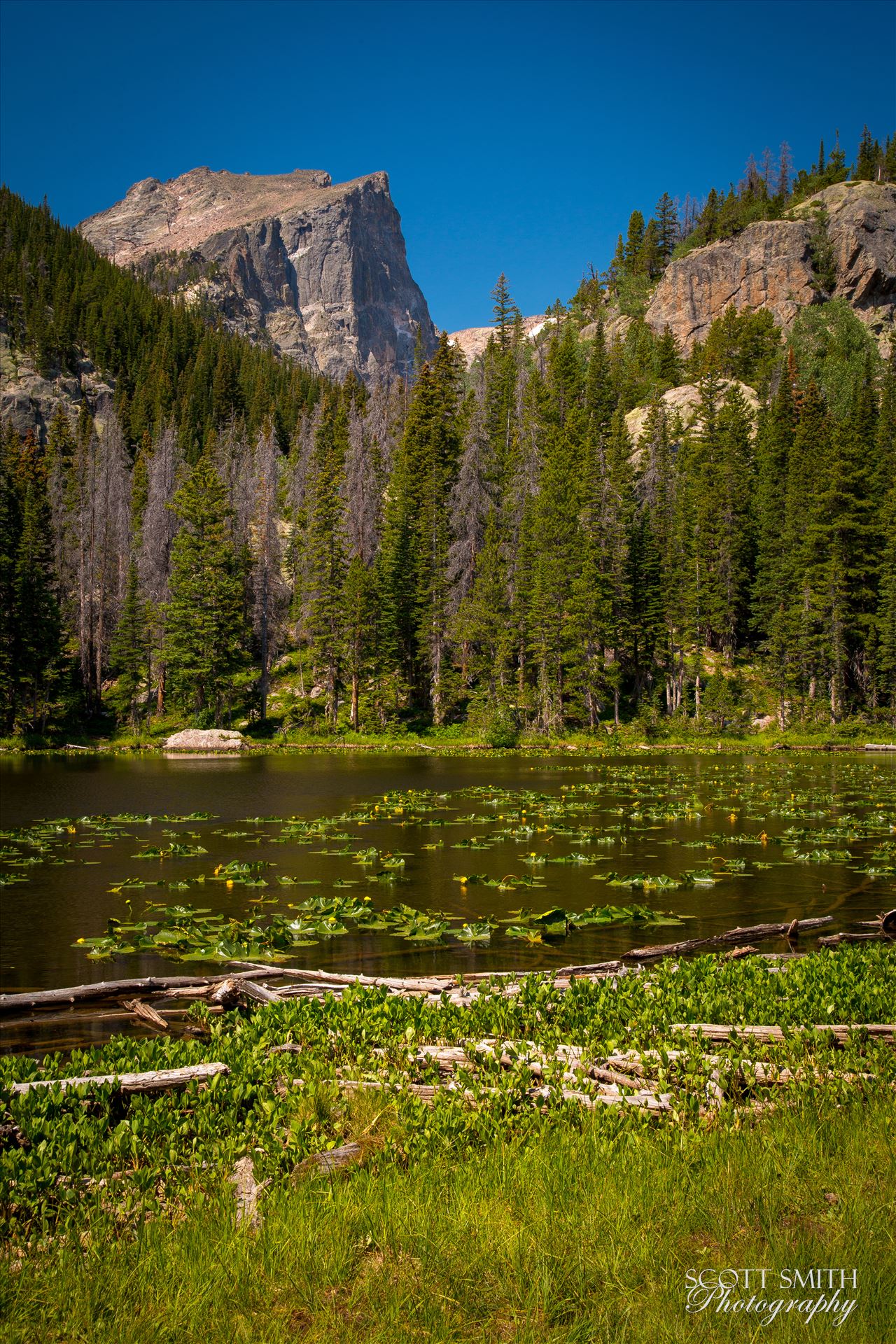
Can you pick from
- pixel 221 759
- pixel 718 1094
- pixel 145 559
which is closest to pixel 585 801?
pixel 718 1094

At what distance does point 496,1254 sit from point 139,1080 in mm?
2922

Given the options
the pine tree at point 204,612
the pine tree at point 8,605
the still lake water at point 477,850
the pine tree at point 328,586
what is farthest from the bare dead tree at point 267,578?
the still lake water at point 477,850

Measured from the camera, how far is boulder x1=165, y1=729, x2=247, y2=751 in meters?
50.1

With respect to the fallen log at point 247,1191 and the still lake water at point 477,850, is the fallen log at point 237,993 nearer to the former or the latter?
the still lake water at point 477,850

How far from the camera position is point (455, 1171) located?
4469mm

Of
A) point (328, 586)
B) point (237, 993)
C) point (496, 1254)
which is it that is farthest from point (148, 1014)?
point (328, 586)

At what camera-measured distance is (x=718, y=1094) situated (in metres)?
5.33

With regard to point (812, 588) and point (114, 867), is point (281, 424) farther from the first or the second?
point (114, 867)

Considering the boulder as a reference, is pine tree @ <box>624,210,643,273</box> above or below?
above

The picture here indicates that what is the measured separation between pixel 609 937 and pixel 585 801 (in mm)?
14027

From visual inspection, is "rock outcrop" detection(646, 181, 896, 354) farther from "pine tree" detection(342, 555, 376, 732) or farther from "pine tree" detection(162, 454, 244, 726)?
"pine tree" detection(162, 454, 244, 726)

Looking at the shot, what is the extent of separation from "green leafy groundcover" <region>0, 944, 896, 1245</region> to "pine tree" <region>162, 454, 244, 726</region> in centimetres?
5132

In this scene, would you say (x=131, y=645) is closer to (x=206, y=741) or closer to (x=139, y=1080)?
(x=206, y=741)

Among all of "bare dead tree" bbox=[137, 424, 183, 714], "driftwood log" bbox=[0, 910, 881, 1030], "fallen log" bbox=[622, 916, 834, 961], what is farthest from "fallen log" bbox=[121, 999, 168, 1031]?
"bare dead tree" bbox=[137, 424, 183, 714]
